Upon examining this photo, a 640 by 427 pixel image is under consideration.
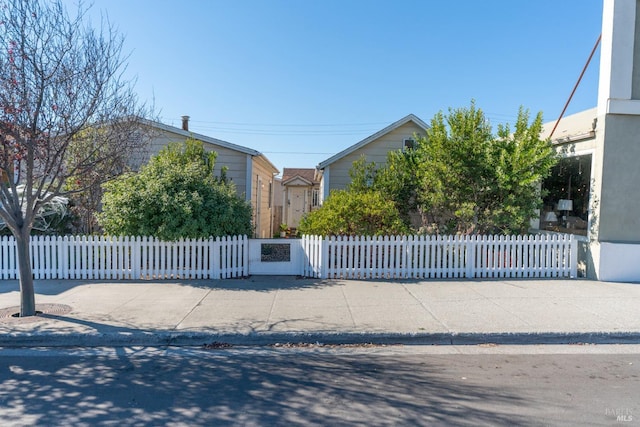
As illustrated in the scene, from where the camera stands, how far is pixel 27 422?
3.45 metres

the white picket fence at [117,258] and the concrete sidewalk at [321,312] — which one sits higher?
the white picket fence at [117,258]

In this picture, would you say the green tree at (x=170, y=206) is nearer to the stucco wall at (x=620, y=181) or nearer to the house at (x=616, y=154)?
the house at (x=616, y=154)

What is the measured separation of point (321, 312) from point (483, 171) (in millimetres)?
5981

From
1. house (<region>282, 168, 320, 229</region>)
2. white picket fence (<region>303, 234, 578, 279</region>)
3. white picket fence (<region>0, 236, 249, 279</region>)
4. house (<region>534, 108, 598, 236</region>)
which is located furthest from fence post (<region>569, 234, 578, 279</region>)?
house (<region>282, 168, 320, 229</region>)

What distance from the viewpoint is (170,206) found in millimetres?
8781

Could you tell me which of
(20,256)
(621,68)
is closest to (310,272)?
(20,256)

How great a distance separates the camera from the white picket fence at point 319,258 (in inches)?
356

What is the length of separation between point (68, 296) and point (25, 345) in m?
2.28

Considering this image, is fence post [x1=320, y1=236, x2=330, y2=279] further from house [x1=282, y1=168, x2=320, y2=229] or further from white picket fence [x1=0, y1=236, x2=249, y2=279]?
house [x1=282, y1=168, x2=320, y2=229]

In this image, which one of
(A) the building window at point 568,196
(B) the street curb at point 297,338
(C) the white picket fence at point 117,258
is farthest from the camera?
(A) the building window at point 568,196

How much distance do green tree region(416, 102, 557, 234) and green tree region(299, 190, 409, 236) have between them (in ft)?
4.47

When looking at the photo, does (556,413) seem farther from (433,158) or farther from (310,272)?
(433,158)

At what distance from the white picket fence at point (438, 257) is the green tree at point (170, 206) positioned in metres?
1.98

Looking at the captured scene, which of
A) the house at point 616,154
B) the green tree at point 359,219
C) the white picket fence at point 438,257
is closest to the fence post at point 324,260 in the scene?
the white picket fence at point 438,257
